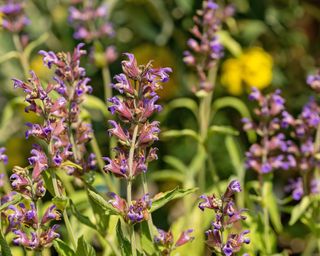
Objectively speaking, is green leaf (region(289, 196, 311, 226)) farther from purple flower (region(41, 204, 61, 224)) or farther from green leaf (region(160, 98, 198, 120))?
purple flower (region(41, 204, 61, 224))

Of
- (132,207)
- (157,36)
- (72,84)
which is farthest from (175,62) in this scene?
(132,207)

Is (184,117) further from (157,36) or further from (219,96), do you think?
(157,36)

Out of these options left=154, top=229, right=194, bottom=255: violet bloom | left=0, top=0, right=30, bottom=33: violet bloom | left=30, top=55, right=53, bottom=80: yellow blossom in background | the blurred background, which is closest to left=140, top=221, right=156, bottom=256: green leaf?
left=154, top=229, right=194, bottom=255: violet bloom

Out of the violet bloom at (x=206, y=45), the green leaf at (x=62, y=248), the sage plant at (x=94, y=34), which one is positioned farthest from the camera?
the sage plant at (x=94, y=34)

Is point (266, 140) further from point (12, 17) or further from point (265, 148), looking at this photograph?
point (12, 17)

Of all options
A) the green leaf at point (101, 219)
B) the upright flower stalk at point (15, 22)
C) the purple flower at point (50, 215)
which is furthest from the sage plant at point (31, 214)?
the upright flower stalk at point (15, 22)

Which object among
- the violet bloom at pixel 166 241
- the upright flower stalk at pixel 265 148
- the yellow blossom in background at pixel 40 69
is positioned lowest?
the violet bloom at pixel 166 241

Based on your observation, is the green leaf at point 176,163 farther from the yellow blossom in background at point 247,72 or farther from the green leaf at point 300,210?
the yellow blossom in background at point 247,72

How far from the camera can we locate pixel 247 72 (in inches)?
107

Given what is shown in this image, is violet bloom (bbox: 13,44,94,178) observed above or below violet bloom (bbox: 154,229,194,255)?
above

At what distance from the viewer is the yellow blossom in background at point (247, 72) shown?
2715mm

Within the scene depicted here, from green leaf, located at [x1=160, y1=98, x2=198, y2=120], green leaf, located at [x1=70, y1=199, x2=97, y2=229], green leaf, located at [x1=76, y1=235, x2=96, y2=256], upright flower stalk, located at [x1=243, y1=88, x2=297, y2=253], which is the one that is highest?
green leaf, located at [x1=160, y1=98, x2=198, y2=120]

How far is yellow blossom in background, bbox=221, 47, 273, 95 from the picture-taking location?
2715 millimetres

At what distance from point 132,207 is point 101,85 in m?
1.86
